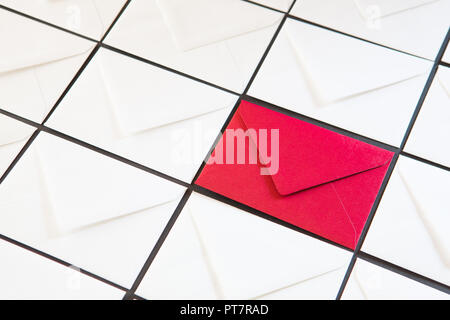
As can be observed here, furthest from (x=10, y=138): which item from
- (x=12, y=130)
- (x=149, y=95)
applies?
(x=149, y=95)

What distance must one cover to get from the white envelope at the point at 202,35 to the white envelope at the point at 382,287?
586 millimetres

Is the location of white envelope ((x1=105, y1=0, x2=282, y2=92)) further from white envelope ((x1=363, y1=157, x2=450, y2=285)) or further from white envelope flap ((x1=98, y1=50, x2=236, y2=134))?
white envelope ((x1=363, y1=157, x2=450, y2=285))

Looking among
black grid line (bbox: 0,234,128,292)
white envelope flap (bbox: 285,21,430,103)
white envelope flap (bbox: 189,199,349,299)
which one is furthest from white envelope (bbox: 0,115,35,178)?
white envelope flap (bbox: 285,21,430,103)

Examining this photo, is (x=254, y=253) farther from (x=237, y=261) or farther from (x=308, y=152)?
→ (x=308, y=152)

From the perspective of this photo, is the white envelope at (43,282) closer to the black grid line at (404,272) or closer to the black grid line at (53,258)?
the black grid line at (53,258)

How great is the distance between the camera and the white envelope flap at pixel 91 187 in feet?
3.28

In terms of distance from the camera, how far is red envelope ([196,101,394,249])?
102cm

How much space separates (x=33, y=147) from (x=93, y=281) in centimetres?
38

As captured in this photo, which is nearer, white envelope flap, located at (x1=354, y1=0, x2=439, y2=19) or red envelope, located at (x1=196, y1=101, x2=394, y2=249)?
red envelope, located at (x1=196, y1=101, x2=394, y2=249)

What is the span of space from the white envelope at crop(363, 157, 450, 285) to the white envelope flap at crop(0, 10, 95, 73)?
3.07 feet

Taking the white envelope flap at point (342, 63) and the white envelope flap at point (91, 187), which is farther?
the white envelope flap at point (342, 63)

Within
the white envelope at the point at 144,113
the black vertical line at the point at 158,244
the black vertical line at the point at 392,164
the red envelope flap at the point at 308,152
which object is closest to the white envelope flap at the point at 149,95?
the white envelope at the point at 144,113

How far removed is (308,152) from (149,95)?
0.46 meters

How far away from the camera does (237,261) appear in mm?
965
